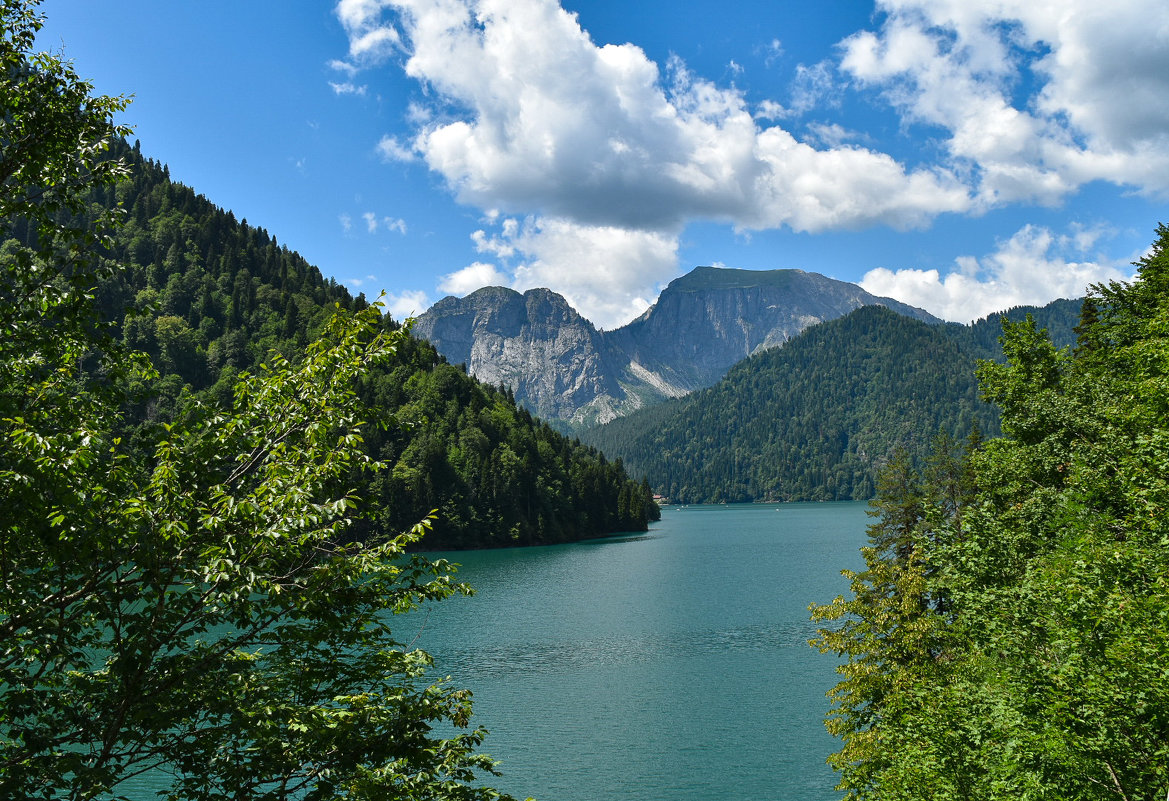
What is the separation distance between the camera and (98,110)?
10.2 meters

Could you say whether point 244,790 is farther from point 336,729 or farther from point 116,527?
point 116,527

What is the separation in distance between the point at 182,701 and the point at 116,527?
7.35 feet

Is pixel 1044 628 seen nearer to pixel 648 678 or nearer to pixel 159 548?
pixel 159 548

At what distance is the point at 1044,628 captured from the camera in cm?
1936

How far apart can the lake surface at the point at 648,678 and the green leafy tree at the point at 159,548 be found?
16.9 metres

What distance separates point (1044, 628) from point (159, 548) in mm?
20248

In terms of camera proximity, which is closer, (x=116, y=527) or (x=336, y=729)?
(x=116, y=527)

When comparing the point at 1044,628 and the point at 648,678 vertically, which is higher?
the point at 1044,628

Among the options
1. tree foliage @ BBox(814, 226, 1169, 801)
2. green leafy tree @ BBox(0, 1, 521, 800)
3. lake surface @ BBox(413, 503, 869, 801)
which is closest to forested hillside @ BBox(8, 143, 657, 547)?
lake surface @ BBox(413, 503, 869, 801)

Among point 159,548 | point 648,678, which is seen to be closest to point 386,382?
point 648,678

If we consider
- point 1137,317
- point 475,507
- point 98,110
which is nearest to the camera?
point 98,110

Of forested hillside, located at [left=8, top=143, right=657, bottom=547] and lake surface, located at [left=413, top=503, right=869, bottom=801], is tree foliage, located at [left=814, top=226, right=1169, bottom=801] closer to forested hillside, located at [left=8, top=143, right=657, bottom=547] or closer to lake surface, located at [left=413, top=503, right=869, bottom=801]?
lake surface, located at [left=413, top=503, right=869, bottom=801]

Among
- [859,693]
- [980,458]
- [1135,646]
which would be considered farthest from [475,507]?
[1135,646]

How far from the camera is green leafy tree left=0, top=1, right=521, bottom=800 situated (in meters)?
8.23
